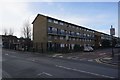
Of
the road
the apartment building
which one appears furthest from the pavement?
the apartment building

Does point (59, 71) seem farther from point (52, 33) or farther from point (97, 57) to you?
point (52, 33)

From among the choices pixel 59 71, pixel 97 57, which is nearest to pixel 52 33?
pixel 97 57

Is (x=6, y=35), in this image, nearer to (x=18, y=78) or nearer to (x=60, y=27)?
(x=60, y=27)

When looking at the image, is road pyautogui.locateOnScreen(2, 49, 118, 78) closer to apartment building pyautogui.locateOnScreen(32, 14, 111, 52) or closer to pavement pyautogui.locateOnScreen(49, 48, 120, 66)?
pavement pyautogui.locateOnScreen(49, 48, 120, 66)

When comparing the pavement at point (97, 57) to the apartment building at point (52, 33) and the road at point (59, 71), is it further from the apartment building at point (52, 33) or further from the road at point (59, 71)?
the apartment building at point (52, 33)

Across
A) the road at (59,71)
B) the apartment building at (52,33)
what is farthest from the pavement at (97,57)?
the apartment building at (52,33)

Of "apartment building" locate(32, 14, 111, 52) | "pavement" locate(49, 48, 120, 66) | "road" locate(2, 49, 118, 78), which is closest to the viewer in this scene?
"road" locate(2, 49, 118, 78)

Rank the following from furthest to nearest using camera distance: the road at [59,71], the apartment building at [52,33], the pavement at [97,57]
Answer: the apartment building at [52,33], the pavement at [97,57], the road at [59,71]

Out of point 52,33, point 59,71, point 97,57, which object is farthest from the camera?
point 52,33

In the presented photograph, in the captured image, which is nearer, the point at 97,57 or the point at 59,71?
the point at 59,71

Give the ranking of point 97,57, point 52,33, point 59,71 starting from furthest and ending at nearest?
point 52,33, point 97,57, point 59,71

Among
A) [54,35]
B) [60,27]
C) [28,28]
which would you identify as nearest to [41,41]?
[54,35]

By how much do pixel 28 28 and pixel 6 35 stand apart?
25506 millimetres

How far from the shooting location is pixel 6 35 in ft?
284
